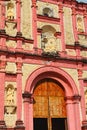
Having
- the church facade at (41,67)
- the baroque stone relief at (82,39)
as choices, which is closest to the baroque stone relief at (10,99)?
the church facade at (41,67)

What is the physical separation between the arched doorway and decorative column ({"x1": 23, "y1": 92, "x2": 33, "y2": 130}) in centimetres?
50

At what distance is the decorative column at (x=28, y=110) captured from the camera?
622 inches

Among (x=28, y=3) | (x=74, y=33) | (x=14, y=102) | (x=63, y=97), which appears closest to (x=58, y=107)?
(x=63, y=97)

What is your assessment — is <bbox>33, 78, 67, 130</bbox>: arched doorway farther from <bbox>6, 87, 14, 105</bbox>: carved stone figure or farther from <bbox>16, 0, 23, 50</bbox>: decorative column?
<bbox>16, 0, 23, 50</bbox>: decorative column

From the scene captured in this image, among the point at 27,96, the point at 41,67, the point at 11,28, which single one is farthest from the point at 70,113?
the point at 11,28

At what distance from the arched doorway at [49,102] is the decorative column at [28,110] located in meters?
0.50

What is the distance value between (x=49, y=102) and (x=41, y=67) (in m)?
2.18

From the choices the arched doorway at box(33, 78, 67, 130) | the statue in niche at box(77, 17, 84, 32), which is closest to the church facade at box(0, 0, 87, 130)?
the arched doorway at box(33, 78, 67, 130)

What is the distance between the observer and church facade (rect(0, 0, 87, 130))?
16047mm

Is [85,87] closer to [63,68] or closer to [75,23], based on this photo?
[63,68]

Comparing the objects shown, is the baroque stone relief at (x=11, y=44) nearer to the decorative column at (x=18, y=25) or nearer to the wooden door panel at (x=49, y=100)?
the decorative column at (x=18, y=25)

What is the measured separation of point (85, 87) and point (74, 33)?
3.75 meters

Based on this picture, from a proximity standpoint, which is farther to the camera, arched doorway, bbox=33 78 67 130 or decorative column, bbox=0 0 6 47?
arched doorway, bbox=33 78 67 130

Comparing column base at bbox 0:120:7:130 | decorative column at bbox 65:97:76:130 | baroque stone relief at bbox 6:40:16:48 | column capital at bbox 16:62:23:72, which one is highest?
baroque stone relief at bbox 6:40:16:48
